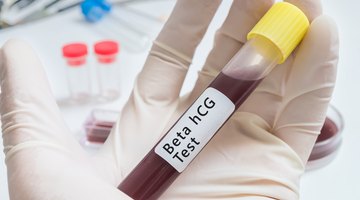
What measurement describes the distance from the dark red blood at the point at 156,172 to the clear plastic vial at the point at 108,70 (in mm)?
380

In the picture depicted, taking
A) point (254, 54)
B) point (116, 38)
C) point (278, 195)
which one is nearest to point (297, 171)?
point (278, 195)

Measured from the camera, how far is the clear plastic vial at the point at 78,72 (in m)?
0.94

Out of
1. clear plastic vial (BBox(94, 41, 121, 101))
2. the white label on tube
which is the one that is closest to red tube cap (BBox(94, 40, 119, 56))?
clear plastic vial (BBox(94, 41, 121, 101))

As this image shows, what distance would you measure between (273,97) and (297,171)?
0.11 m

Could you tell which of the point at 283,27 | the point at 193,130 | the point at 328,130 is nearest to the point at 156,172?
the point at 193,130

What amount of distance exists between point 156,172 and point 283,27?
23cm

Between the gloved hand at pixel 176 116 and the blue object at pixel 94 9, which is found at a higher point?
the gloved hand at pixel 176 116

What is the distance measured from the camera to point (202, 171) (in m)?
0.67

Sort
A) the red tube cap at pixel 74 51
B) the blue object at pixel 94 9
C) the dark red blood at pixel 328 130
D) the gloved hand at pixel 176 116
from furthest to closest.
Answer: the blue object at pixel 94 9, the red tube cap at pixel 74 51, the dark red blood at pixel 328 130, the gloved hand at pixel 176 116

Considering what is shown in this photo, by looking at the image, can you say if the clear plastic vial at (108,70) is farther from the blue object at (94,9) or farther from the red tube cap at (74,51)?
the blue object at (94,9)

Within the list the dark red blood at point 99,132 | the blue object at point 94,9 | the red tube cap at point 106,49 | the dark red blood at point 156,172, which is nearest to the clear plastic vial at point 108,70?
the red tube cap at point 106,49

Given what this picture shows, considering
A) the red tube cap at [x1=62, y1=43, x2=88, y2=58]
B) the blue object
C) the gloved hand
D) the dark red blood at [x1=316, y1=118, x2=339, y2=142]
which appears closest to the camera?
the gloved hand

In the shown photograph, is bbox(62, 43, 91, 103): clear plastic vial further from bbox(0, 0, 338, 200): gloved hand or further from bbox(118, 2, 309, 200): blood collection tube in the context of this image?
bbox(118, 2, 309, 200): blood collection tube

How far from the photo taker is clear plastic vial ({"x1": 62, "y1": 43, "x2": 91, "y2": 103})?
943 mm
